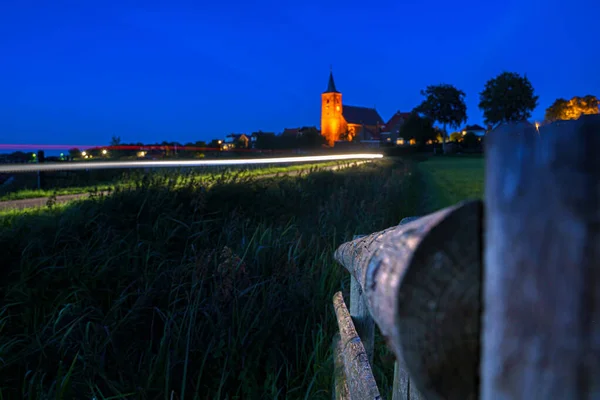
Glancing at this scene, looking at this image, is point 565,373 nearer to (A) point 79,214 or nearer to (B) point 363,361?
(B) point 363,361

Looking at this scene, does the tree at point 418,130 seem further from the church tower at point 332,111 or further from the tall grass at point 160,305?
the tall grass at point 160,305

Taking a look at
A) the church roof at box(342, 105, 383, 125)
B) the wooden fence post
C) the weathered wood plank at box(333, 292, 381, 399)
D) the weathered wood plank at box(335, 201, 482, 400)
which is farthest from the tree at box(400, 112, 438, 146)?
the weathered wood plank at box(335, 201, 482, 400)

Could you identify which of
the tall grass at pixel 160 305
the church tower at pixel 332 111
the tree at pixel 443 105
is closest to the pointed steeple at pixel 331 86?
the church tower at pixel 332 111

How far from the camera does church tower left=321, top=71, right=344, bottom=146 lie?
12356cm

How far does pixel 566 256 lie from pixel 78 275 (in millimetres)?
4722

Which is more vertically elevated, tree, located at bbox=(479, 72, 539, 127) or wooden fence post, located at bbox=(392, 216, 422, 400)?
tree, located at bbox=(479, 72, 539, 127)

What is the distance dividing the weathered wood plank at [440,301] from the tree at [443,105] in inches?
3956

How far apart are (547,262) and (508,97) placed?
90422mm

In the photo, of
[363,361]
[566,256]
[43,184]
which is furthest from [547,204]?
[43,184]

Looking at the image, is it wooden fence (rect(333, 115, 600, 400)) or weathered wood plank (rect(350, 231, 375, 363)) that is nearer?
wooden fence (rect(333, 115, 600, 400))

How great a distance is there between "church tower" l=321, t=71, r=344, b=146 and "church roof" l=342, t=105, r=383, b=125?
4.95m

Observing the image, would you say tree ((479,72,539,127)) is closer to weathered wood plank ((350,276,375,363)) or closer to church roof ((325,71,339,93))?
church roof ((325,71,339,93))

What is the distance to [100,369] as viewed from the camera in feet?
10.4

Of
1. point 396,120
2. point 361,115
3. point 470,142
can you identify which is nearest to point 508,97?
point 470,142
